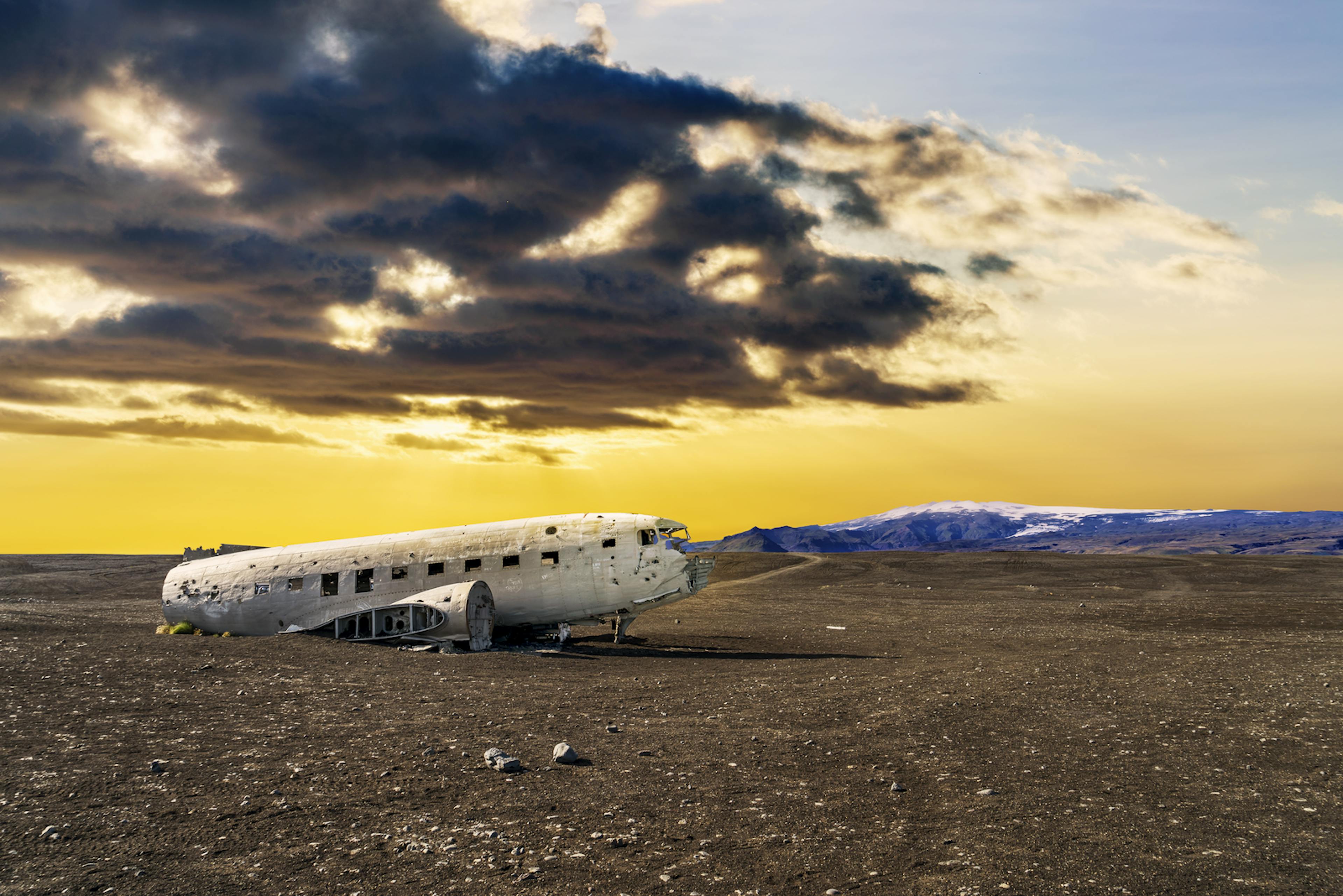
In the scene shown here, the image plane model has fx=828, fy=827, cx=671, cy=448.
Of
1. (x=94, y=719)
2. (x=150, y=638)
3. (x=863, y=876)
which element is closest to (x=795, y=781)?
(x=863, y=876)

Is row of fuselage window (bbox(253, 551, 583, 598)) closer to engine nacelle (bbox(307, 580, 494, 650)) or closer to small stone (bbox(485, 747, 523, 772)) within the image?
engine nacelle (bbox(307, 580, 494, 650))

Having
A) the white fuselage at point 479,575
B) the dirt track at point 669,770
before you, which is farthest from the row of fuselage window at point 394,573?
the dirt track at point 669,770

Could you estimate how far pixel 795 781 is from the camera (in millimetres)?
14312

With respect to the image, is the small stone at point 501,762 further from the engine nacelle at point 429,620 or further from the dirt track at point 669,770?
the engine nacelle at point 429,620

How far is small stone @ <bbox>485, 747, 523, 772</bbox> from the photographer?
48.7 ft

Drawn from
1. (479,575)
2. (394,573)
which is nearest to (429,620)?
(479,575)

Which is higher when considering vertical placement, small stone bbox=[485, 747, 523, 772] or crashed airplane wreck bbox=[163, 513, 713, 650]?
crashed airplane wreck bbox=[163, 513, 713, 650]

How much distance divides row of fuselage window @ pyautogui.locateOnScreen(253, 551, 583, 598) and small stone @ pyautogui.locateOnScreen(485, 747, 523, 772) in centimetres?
1891

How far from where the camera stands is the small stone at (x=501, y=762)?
48.7ft

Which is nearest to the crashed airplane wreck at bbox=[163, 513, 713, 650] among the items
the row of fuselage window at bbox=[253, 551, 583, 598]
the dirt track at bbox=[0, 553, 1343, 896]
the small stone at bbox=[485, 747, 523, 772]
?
the row of fuselage window at bbox=[253, 551, 583, 598]

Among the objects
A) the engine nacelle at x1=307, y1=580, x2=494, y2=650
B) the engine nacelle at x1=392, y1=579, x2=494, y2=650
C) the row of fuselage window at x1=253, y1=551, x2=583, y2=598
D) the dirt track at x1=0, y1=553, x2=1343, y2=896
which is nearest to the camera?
the dirt track at x1=0, y1=553, x2=1343, y2=896

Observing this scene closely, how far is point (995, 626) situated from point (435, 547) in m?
28.7

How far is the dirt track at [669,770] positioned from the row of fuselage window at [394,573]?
3520 millimetres

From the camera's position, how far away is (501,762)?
14930 millimetres
